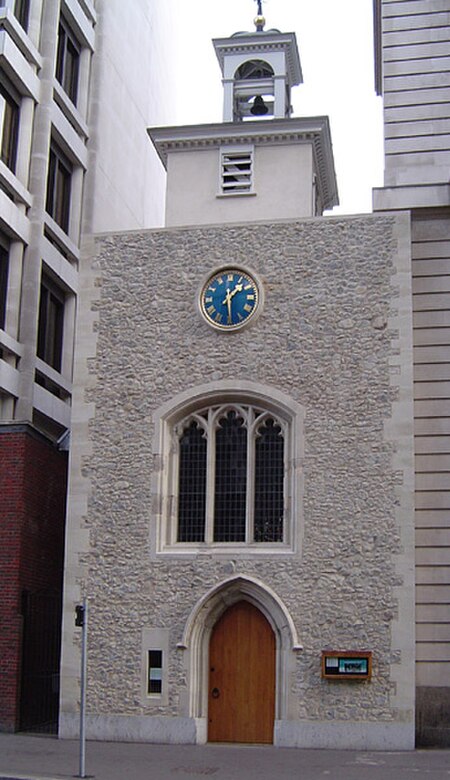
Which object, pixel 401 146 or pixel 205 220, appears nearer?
pixel 401 146

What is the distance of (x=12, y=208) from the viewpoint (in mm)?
25859

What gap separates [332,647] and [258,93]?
12.8 m

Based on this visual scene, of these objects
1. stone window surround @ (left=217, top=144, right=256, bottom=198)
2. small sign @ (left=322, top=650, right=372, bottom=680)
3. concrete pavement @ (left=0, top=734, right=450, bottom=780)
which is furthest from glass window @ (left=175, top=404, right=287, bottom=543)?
stone window surround @ (left=217, top=144, right=256, bottom=198)

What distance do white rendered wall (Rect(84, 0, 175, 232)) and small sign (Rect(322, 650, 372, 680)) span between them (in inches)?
614

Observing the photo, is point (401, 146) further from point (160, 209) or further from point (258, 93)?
point (160, 209)

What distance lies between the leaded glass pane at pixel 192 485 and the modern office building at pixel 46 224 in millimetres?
3069

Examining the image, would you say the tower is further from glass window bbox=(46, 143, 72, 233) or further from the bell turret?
glass window bbox=(46, 143, 72, 233)

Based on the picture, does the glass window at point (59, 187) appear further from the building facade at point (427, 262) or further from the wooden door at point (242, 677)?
the wooden door at point (242, 677)

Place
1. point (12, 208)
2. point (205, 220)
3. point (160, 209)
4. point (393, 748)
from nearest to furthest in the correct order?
point (393, 748)
point (205, 220)
point (12, 208)
point (160, 209)

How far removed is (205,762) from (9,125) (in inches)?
645

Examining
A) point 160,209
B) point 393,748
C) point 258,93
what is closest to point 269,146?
point 258,93

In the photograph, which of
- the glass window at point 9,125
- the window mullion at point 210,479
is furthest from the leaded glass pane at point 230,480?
the glass window at point 9,125

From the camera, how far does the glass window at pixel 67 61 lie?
29688mm

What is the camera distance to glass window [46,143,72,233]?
28.7 m
